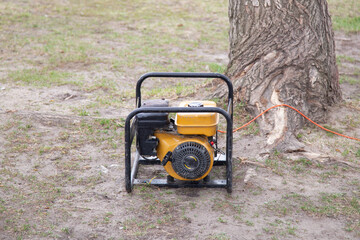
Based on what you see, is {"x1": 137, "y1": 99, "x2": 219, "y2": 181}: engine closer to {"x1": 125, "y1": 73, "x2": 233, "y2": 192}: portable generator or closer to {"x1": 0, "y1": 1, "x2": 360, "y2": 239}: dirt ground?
{"x1": 125, "y1": 73, "x2": 233, "y2": 192}: portable generator

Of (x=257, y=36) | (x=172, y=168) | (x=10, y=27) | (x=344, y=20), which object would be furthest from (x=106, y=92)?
(x=344, y=20)

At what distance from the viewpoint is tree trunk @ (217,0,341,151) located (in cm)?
475

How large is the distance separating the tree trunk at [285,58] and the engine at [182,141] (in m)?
1.28

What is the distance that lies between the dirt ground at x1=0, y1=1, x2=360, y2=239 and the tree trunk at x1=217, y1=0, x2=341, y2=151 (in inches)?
9.8

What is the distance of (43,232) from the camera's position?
3.08 m

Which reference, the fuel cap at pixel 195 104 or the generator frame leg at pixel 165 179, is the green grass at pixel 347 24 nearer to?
the fuel cap at pixel 195 104

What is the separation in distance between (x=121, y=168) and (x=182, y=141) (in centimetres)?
86

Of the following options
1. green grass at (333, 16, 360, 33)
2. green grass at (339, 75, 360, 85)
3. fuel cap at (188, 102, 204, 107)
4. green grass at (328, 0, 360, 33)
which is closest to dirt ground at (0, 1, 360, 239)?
green grass at (339, 75, 360, 85)

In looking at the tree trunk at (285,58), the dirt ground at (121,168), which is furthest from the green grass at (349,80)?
the tree trunk at (285,58)

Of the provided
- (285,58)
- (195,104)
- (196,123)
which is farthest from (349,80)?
(196,123)

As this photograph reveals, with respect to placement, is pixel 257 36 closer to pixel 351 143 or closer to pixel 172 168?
pixel 351 143

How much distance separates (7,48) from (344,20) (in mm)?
7073

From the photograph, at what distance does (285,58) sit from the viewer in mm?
4809

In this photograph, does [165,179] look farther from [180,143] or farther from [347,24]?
[347,24]
